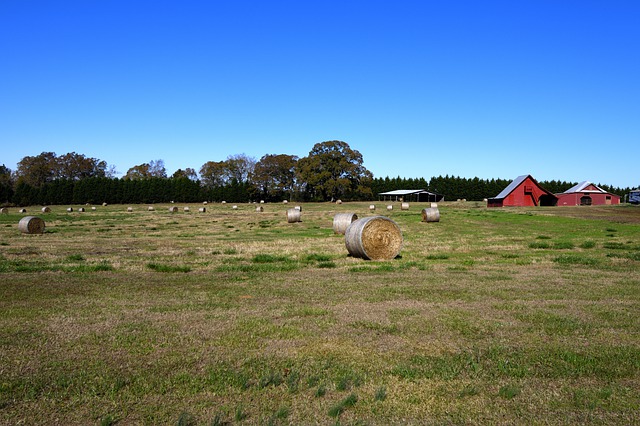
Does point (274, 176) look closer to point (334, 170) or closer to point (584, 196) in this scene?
point (334, 170)

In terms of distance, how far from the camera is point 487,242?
23.4 metres

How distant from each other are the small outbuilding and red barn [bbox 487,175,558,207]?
40.1 m

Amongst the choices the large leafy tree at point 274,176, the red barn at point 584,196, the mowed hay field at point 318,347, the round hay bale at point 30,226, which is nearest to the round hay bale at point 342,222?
the mowed hay field at point 318,347

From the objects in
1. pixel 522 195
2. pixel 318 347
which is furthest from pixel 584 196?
pixel 318 347

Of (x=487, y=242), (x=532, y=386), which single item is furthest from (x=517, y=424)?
(x=487, y=242)

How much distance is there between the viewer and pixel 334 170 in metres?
112

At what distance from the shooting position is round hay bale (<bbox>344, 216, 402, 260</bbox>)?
17.5 meters

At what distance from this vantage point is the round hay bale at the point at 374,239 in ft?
57.6

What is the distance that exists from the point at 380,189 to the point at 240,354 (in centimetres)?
12853

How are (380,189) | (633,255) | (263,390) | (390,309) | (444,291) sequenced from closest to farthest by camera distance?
(263,390) → (390,309) → (444,291) → (633,255) → (380,189)

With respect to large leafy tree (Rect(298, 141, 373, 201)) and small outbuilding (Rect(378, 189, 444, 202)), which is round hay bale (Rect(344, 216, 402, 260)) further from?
small outbuilding (Rect(378, 189, 444, 202))

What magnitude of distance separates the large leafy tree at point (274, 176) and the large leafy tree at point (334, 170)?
1203 cm

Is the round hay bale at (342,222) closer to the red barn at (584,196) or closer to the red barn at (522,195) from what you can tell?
the red barn at (522,195)

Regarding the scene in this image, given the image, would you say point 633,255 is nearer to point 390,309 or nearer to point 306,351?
point 390,309
